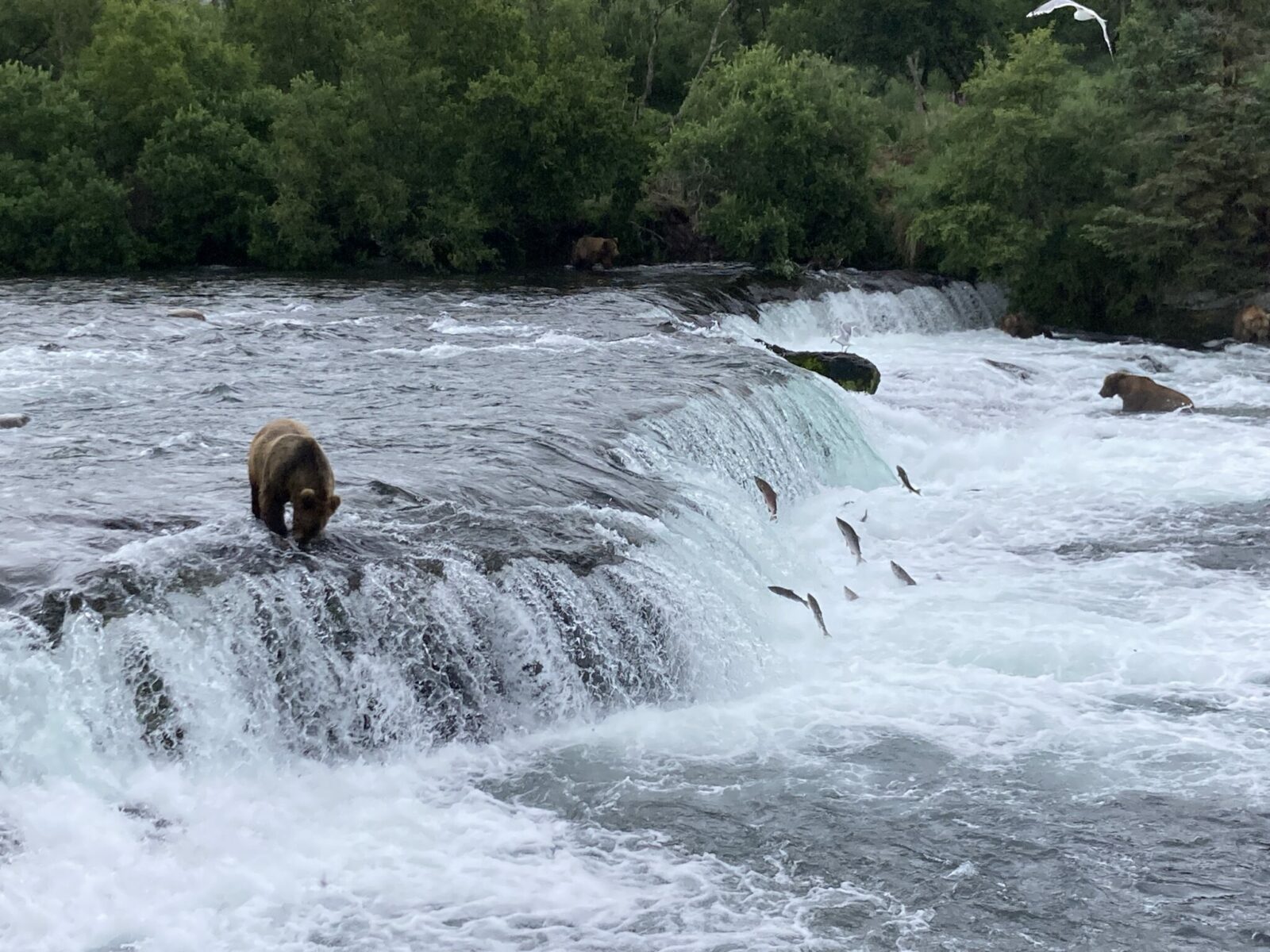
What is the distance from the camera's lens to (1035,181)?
25359 mm

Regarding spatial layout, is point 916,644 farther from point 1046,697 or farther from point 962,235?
point 962,235

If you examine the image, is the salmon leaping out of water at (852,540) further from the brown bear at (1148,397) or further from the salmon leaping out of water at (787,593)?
the brown bear at (1148,397)

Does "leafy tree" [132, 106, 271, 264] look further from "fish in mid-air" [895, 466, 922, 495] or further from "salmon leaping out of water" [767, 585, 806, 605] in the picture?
"salmon leaping out of water" [767, 585, 806, 605]

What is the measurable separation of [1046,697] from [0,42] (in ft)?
123

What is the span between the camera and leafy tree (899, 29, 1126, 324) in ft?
81.7

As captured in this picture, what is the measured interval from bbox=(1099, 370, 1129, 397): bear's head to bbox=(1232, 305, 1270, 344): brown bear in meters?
5.96

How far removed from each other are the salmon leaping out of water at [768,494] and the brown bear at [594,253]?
1666cm

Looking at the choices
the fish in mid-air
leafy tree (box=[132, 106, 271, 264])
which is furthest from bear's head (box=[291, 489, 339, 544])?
leafy tree (box=[132, 106, 271, 264])

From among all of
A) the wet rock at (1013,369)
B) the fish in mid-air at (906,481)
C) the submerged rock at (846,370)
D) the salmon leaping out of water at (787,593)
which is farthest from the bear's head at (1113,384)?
the salmon leaping out of water at (787,593)

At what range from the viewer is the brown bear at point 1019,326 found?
25.8 meters

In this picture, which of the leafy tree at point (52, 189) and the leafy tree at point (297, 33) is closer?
the leafy tree at point (52, 189)

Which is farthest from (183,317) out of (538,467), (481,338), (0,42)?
(0,42)

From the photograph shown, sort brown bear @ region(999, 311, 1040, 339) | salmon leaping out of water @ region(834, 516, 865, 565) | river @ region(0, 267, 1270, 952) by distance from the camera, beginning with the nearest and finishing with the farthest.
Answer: river @ region(0, 267, 1270, 952), salmon leaping out of water @ region(834, 516, 865, 565), brown bear @ region(999, 311, 1040, 339)

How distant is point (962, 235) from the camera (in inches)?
1001
